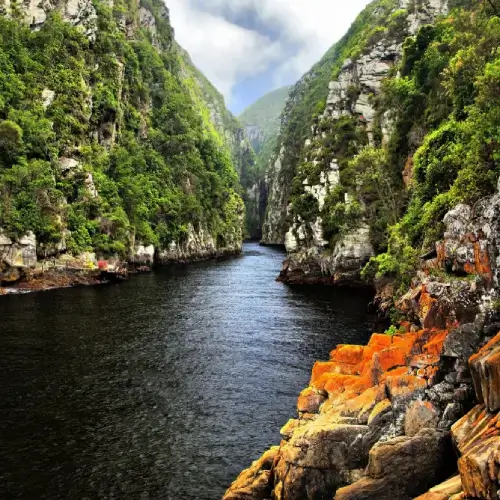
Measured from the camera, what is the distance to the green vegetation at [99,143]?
235ft

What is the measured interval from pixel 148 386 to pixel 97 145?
2939 inches

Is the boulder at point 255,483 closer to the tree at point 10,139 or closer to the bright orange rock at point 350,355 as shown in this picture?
the bright orange rock at point 350,355

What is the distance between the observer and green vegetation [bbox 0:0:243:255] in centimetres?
7149

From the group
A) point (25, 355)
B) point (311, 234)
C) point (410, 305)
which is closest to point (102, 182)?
point (311, 234)

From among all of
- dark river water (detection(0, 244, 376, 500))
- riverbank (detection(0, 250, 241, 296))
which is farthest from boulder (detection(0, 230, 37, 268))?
dark river water (detection(0, 244, 376, 500))

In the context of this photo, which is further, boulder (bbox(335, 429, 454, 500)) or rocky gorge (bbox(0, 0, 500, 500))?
rocky gorge (bbox(0, 0, 500, 500))

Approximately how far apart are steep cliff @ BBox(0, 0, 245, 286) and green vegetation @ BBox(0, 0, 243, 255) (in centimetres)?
22

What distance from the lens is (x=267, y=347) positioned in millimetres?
38094

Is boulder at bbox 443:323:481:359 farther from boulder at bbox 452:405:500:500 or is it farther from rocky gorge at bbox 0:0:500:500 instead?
boulder at bbox 452:405:500:500

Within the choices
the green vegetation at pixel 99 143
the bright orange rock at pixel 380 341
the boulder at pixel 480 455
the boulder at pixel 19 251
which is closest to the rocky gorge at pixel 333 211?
the boulder at pixel 480 455

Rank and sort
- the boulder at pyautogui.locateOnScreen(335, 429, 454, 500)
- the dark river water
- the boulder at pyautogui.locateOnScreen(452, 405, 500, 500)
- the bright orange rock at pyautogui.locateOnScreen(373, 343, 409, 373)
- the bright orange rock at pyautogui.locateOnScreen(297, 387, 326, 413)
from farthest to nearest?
the bright orange rock at pyautogui.locateOnScreen(297, 387, 326, 413), the bright orange rock at pyautogui.locateOnScreen(373, 343, 409, 373), the dark river water, the boulder at pyautogui.locateOnScreen(335, 429, 454, 500), the boulder at pyautogui.locateOnScreen(452, 405, 500, 500)

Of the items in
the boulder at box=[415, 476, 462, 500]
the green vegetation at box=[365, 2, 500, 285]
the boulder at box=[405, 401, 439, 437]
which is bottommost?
the boulder at box=[415, 476, 462, 500]

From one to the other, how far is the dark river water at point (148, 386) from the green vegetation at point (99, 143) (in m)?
22.2

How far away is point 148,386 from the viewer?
28.9 metres
